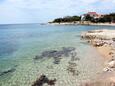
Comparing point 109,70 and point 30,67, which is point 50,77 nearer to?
point 30,67

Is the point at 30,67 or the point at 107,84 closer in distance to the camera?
the point at 107,84

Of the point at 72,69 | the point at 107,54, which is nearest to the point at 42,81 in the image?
the point at 72,69

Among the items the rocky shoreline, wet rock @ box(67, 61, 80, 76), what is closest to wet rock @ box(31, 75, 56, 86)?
wet rock @ box(67, 61, 80, 76)

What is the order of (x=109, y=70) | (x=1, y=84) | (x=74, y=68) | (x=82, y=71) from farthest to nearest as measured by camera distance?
(x=74, y=68)
(x=82, y=71)
(x=109, y=70)
(x=1, y=84)

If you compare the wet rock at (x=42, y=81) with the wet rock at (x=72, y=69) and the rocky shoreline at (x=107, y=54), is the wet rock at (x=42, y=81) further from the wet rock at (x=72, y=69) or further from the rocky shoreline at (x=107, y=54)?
the rocky shoreline at (x=107, y=54)

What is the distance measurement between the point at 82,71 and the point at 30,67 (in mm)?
5373

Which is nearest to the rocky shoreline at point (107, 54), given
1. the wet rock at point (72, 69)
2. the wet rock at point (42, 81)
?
the wet rock at point (72, 69)

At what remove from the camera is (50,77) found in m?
13.4

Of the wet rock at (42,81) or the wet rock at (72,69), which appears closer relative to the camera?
the wet rock at (42,81)

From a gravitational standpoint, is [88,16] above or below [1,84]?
above

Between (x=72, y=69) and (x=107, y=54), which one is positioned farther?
(x=107, y=54)

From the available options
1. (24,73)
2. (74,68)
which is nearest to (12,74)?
(24,73)

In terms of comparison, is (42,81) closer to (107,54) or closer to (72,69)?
(72,69)

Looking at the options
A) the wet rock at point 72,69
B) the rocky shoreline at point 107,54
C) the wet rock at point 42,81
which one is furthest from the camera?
the wet rock at point 72,69
